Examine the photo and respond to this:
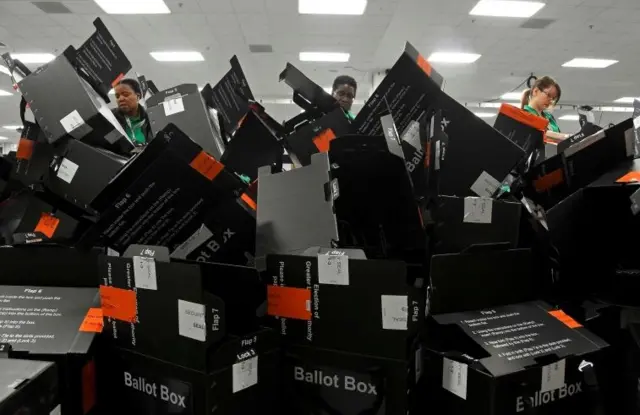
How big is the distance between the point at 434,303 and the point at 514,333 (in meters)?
0.21

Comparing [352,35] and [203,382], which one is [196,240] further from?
[352,35]

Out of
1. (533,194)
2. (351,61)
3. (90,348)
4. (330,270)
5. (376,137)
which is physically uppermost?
(351,61)

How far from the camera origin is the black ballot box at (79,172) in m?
1.46

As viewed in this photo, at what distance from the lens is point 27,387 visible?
78cm

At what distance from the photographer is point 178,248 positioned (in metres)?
1.31

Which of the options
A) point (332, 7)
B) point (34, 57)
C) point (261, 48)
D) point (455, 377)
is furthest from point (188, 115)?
point (34, 57)

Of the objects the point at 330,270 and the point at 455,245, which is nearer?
the point at 330,270

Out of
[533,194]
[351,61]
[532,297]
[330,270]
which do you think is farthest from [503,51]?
[330,270]

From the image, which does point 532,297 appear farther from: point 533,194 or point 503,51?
point 503,51

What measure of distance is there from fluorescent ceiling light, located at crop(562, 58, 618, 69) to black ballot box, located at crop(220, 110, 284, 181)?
721 cm

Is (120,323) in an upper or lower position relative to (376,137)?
lower

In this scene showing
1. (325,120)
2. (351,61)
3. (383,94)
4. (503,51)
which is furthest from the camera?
(351,61)

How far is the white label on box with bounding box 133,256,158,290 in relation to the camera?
103 cm

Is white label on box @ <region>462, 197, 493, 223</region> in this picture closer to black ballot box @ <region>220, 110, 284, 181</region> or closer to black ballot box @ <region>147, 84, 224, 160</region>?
black ballot box @ <region>220, 110, 284, 181</region>
